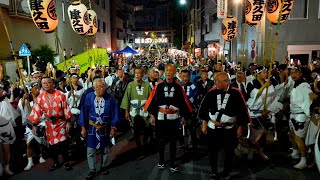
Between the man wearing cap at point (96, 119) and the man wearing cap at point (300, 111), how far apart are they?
11.9 feet

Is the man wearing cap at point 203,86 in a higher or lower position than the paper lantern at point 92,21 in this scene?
lower

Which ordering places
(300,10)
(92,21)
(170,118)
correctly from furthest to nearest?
(300,10) < (92,21) < (170,118)

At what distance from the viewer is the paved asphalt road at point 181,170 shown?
18.9 ft

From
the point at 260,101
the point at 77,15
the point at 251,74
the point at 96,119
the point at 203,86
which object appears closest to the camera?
the point at 96,119

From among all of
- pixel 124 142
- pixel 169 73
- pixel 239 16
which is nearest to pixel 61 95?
pixel 169 73

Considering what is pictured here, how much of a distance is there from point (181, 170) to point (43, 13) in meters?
6.40

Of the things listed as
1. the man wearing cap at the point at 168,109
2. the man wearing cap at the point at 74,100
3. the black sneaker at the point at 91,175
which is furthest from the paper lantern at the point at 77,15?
the black sneaker at the point at 91,175

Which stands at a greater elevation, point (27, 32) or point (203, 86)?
point (27, 32)

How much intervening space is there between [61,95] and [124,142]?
2849 millimetres

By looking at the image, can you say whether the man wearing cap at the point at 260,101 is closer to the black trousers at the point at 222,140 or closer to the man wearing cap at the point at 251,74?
the black trousers at the point at 222,140

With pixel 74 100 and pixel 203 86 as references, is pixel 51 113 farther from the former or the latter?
pixel 203 86

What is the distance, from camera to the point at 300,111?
5836 mm

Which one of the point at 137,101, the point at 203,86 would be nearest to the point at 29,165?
the point at 137,101

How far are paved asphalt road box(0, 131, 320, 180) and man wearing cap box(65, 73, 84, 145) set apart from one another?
1.56m
